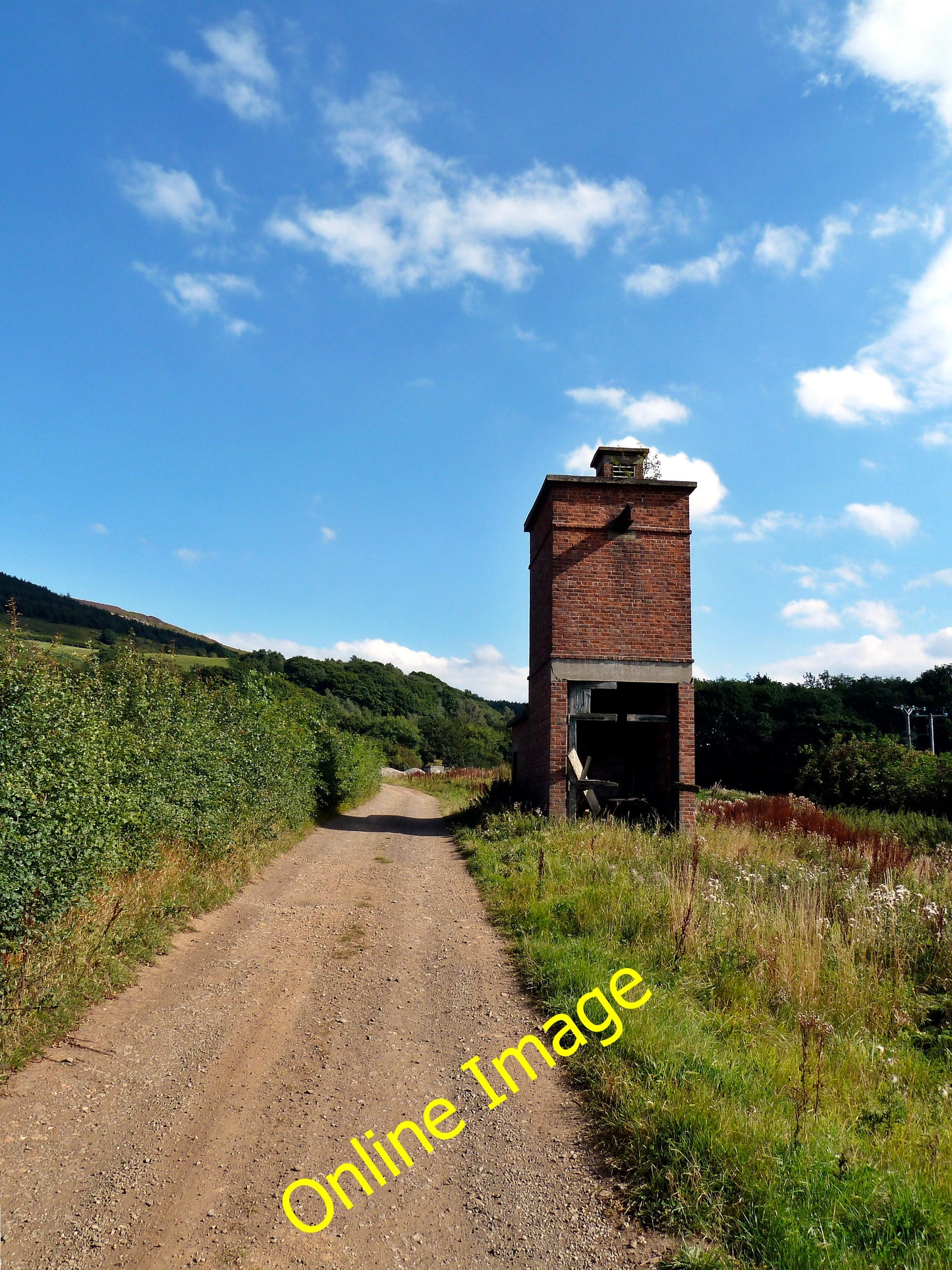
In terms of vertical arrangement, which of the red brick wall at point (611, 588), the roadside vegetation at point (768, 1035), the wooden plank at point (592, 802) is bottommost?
the roadside vegetation at point (768, 1035)

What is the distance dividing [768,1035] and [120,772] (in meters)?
6.29

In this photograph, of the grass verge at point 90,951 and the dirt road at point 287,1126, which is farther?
the grass verge at point 90,951

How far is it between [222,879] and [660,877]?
5697 millimetres

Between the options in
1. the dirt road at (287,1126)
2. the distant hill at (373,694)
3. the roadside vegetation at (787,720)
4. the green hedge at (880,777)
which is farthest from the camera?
the distant hill at (373,694)

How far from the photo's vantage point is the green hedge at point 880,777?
18.7 metres

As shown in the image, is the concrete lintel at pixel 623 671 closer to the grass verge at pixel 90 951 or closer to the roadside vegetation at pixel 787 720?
the grass verge at pixel 90 951

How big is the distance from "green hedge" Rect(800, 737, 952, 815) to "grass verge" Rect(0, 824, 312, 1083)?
690 inches

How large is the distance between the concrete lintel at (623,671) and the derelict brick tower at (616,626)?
2 cm

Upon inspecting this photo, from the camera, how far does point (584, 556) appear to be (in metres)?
15.5

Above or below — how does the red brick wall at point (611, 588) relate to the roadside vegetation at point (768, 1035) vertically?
above

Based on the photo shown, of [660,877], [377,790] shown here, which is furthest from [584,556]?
[377,790]

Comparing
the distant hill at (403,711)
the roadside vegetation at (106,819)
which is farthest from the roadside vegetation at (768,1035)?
the distant hill at (403,711)

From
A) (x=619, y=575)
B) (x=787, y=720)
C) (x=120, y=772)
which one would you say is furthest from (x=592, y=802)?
(x=787, y=720)

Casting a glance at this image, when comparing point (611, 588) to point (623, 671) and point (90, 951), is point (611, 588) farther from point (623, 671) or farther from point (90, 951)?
point (90, 951)
